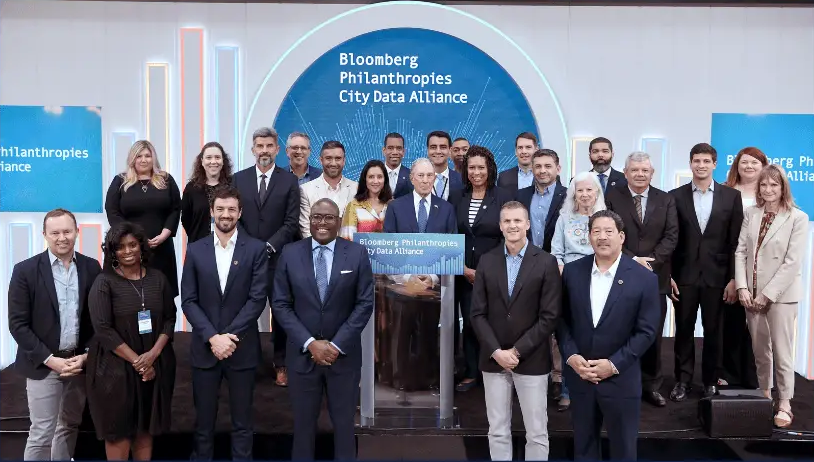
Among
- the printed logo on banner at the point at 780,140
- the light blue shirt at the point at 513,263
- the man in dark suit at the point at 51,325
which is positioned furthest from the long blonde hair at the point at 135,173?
the printed logo on banner at the point at 780,140

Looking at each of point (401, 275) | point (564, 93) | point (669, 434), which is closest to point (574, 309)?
point (401, 275)

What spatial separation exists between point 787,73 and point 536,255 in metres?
4.43

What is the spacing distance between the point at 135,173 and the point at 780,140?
5.76 m

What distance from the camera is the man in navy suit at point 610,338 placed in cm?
368

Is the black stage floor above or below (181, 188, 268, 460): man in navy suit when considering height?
below

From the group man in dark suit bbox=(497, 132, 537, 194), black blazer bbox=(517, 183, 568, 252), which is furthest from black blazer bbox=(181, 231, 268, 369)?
man in dark suit bbox=(497, 132, 537, 194)

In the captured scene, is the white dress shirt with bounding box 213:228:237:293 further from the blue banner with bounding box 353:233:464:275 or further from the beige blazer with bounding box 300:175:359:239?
the beige blazer with bounding box 300:175:359:239

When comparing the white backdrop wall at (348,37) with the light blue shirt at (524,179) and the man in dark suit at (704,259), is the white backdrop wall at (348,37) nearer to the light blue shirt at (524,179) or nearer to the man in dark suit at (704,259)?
the light blue shirt at (524,179)

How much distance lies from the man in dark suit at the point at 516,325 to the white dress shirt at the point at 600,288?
0.20 metres

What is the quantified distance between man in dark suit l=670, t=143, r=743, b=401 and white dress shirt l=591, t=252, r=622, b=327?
155 cm

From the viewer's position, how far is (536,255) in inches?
156

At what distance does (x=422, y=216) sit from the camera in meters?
4.71

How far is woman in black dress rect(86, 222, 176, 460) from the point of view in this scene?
12.5 feet

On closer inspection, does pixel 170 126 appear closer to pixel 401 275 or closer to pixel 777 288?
pixel 401 275
